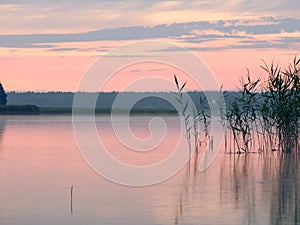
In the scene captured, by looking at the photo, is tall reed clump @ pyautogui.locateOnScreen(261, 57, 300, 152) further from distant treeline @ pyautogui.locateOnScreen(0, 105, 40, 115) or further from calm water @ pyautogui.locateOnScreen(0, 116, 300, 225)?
distant treeline @ pyautogui.locateOnScreen(0, 105, 40, 115)

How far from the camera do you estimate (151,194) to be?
11.4 m

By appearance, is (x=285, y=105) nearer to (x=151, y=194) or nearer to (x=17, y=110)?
(x=151, y=194)

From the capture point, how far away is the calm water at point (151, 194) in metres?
9.36

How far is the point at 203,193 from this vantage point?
11.6 m

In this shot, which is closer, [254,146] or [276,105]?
[276,105]

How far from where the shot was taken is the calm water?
30.7 feet

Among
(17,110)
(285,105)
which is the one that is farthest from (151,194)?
(17,110)

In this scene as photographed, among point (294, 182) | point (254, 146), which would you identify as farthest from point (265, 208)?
point (254, 146)

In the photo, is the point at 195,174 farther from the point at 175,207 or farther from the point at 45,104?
the point at 45,104

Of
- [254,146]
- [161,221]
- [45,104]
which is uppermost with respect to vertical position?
[45,104]

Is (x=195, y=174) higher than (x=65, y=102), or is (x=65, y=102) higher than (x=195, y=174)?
(x=65, y=102)

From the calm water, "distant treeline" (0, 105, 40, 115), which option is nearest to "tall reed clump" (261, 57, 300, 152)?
the calm water

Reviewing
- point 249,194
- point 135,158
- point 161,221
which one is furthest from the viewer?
point 135,158

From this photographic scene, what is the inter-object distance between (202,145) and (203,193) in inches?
394
